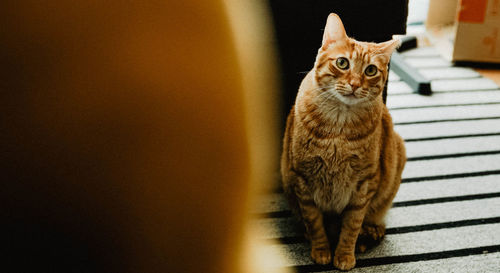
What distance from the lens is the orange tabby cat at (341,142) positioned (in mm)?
1101

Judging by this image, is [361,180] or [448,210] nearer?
[361,180]

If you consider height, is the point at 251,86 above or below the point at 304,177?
above

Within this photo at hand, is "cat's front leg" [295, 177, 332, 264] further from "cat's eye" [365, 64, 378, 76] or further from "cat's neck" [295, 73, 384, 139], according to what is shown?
"cat's eye" [365, 64, 378, 76]

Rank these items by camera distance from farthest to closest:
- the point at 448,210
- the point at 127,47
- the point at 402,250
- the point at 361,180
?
1. the point at 448,210
2. the point at 402,250
3. the point at 361,180
4. the point at 127,47

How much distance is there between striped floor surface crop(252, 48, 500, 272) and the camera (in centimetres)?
126

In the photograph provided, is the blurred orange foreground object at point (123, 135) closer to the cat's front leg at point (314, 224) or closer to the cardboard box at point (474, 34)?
the cat's front leg at point (314, 224)

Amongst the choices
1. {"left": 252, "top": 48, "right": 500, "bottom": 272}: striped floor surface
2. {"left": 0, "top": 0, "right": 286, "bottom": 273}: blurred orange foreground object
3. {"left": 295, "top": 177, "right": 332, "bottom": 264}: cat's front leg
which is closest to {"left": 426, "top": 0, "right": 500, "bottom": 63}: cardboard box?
{"left": 252, "top": 48, "right": 500, "bottom": 272}: striped floor surface

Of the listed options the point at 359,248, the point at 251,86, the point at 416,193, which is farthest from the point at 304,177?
the point at 251,86

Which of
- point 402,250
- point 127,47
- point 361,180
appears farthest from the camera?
point 402,250

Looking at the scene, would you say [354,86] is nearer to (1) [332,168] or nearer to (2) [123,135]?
(1) [332,168]

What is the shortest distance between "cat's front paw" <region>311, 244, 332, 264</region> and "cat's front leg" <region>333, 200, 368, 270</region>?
0.06 ft

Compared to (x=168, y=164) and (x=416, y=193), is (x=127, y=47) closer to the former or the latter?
(x=168, y=164)

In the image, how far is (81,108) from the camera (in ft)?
1.08

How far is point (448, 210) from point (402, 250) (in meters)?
0.27
